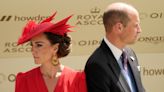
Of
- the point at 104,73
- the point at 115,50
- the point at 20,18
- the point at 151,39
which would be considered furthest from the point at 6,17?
the point at 104,73

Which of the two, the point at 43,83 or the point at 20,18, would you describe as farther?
the point at 20,18

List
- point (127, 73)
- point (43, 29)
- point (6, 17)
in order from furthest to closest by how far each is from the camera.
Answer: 1. point (6, 17)
2. point (127, 73)
3. point (43, 29)

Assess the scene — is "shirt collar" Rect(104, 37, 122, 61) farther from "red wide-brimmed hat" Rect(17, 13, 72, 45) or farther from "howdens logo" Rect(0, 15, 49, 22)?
"howdens logo" Rect(0, 15, 49, 22)

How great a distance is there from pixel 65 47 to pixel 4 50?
232cm

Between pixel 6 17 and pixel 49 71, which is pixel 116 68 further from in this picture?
pixel 6 17

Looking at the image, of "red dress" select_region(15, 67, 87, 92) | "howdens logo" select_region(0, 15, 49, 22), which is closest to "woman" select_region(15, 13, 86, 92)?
"red dress" select_region(15, 67, 87, 92)

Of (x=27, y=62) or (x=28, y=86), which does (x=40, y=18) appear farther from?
(x=28, y=86)

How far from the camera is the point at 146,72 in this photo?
221 inches

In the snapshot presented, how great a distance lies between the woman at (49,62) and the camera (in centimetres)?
306

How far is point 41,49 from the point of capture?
3.07 metres

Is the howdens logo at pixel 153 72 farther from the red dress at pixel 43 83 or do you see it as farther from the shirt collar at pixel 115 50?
the red dress at pixel 43 83

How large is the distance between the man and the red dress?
0.07 m

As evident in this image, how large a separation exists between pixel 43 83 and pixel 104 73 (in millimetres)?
369

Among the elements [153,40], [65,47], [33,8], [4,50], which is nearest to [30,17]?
[33,8]
